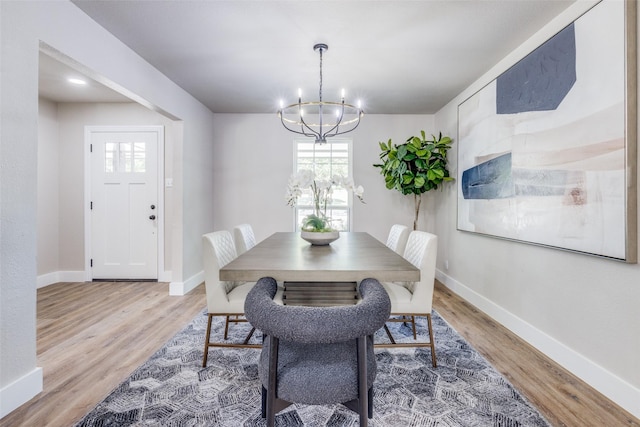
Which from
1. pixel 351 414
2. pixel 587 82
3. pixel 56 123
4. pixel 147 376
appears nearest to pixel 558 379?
pixel 351 414

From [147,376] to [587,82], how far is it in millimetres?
3327

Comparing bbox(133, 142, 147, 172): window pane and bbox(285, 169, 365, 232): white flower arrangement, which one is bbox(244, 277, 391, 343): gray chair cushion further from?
bbox(133, 142, 147, 172): window pane

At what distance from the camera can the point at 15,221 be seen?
1701 millimetres

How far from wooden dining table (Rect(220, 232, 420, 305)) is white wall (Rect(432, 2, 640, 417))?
1.26 meters

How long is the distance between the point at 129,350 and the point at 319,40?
284 cm

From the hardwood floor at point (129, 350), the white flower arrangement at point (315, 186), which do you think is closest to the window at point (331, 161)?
the hardwood floor at point (129, 350)

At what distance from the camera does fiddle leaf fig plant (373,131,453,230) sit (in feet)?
12.9

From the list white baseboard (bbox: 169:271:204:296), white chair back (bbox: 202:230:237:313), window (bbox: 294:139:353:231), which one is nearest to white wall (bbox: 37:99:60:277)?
white baseboard (bbox: 169:271:204:296)

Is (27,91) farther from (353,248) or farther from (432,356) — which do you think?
(432,356)

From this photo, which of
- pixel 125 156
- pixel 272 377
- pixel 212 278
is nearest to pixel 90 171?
pixel 125 156

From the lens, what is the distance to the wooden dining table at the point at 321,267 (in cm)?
148

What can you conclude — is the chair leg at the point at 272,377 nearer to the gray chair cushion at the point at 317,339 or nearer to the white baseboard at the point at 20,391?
the gray chair cushion at the point at 317,339

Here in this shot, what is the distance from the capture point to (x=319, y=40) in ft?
8.29

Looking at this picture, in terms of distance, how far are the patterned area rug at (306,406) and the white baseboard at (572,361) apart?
513 millimetres
